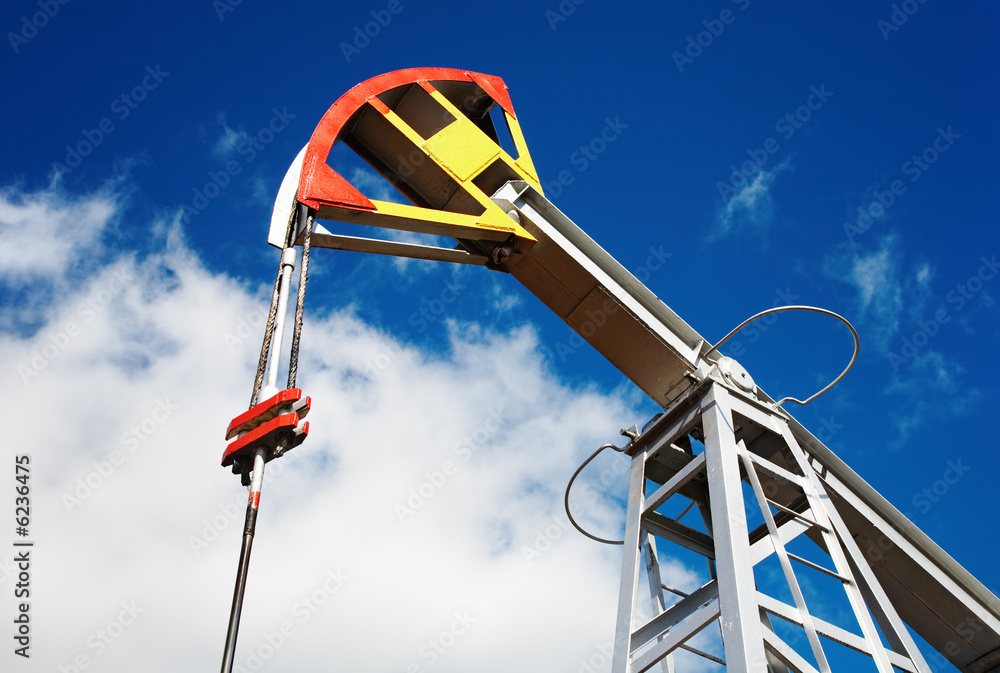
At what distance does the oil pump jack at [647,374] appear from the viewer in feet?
17.9

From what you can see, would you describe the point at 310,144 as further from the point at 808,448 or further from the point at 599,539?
the point at 808,448

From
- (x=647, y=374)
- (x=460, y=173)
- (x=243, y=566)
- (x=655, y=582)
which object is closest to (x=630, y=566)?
(x=655, y=582)

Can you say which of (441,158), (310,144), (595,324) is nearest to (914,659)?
(595,324)

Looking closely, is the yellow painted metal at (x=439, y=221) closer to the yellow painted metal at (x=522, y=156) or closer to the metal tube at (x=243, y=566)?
the yellow painted metal at (x=522, y=156)

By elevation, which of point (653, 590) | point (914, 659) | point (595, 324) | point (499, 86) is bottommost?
point (914, 659)

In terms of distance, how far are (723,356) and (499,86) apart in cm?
328

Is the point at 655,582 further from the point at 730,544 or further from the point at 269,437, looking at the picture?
the point at 269,437

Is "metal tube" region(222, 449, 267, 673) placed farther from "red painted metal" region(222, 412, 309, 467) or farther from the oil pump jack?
the oil pump jack

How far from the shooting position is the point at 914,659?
507cm

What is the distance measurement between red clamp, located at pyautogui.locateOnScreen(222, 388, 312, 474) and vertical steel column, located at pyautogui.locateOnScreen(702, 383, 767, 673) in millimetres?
2455

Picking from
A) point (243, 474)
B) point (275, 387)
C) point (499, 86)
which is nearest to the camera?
point (243, 474)

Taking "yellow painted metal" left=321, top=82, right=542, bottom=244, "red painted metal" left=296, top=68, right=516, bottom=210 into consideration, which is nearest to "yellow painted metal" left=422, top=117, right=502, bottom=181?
"yellow painted metal" left=321, top=82, right=542, bottom=244

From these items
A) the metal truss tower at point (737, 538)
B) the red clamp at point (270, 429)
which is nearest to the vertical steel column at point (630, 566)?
the metal truss tower at point (737, 538)

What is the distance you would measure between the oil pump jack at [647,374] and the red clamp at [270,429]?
2.82ft
